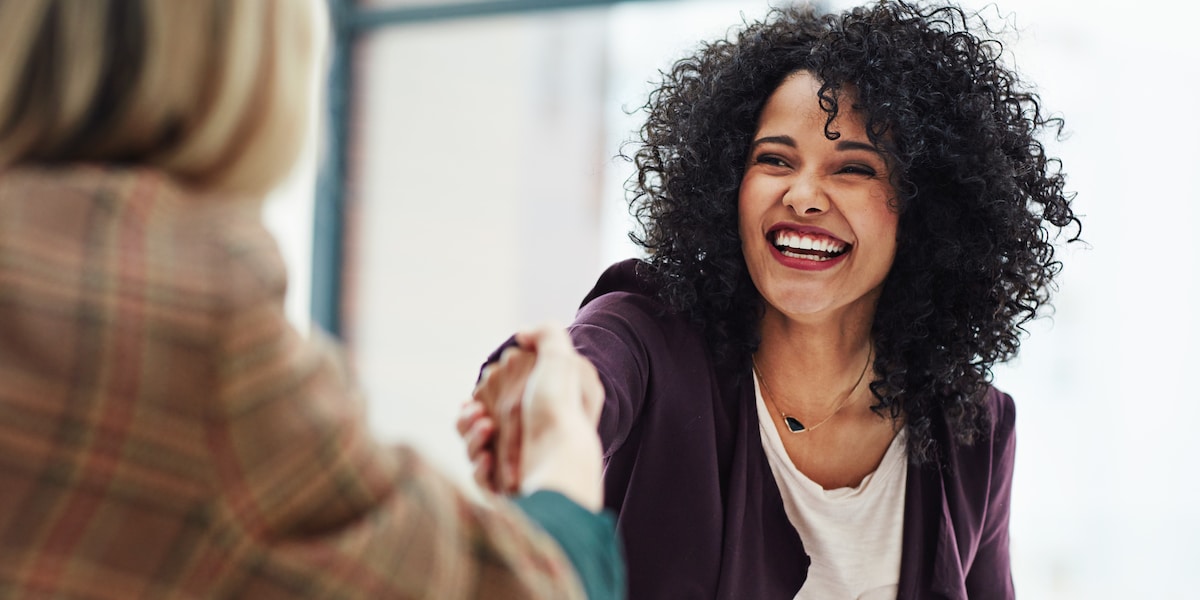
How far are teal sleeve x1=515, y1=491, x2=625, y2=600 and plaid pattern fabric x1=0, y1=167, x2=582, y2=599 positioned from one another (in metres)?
0.14

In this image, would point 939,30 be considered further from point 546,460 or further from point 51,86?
point 51,86

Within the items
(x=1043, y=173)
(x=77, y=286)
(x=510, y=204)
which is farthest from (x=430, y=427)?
(x=77, y=286)

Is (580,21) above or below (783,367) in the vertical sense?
above

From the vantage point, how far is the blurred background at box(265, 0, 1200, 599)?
122 inches

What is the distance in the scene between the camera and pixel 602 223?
155 inches

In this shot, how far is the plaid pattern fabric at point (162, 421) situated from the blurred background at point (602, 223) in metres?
1.36

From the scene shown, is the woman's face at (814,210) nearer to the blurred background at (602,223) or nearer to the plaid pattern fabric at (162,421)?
the blurred background at (602,223)

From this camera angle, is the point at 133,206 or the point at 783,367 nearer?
the point at 133,206

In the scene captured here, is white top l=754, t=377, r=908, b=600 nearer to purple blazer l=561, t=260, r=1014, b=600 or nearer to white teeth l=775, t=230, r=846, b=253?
purple blazer l=561, t=260, r=1014, b=600

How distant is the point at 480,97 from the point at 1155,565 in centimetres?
274

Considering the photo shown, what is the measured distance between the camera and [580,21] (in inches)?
155

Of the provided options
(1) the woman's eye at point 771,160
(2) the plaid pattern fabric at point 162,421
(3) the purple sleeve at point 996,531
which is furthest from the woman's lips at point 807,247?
(2) the plaid pattern fabric at point 162,421

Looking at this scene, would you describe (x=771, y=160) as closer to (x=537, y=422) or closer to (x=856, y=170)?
(x=856, y=170)

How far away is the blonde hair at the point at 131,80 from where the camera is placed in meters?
0.82
